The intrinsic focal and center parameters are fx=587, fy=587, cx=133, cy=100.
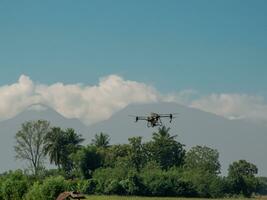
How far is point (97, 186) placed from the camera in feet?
336

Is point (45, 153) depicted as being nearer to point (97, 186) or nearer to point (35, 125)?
point (35, 125)

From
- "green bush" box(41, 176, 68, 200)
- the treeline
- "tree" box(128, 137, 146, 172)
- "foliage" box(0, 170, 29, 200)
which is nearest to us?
"green bush" box(41, 176, 68, 200)

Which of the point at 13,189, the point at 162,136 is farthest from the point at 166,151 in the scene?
the point at 13,189

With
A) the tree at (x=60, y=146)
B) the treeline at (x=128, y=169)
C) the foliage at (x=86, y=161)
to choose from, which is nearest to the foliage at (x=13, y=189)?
the treeline at (x=128, y=169)

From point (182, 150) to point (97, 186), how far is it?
3385 centimetres

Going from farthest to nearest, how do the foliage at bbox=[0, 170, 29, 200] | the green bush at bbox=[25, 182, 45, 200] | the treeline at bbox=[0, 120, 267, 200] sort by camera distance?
the treeline at bbox=[0, 120, 267, 200] < the foliage at bbox=[0, 170, 29, 200] < the green bush at bbox=[25, 182, 45, 200]

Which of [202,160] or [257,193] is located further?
[202,160]

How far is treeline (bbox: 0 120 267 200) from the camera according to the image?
9900 centimetres

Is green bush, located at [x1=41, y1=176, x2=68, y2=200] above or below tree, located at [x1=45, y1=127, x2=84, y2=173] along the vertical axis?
below

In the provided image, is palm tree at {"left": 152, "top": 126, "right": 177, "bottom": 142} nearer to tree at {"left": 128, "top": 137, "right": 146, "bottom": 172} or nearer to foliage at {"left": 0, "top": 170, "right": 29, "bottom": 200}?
tree at {"left": 128, "top": 137, "right": 146, "bottom": 172}

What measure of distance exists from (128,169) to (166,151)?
24.6 metres

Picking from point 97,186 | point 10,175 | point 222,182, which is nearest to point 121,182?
point 97,186

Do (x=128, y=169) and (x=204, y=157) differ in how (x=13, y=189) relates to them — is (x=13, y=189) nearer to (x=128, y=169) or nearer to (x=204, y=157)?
(x=128, y=169)

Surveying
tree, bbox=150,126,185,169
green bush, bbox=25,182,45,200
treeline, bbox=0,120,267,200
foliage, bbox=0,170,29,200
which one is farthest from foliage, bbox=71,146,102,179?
green bush, bbox=25,182,45,200
